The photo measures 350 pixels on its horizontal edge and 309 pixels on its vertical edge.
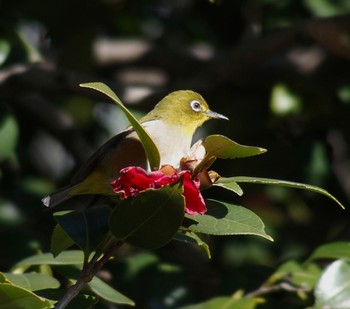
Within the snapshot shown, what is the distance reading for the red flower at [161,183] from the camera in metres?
2.03

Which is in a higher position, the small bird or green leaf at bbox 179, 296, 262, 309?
the small bird

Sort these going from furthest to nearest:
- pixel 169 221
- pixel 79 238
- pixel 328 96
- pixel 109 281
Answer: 1. pixel 328 96
2. pixel 109 281
3. pixel 79 238
4. pixel 169 221

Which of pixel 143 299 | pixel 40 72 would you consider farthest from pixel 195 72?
Answer: pixel 143 299

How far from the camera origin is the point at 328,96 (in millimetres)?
4562

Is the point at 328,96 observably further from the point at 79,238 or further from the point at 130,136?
the point at 79,238

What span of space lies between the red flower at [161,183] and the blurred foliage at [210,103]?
1.48 m

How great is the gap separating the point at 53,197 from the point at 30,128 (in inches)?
78.6

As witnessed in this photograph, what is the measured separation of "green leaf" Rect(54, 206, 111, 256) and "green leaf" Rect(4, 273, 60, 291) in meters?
0.30

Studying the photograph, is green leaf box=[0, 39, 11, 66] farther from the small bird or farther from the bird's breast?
the bird's breast

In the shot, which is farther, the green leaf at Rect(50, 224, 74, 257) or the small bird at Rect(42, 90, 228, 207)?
the small bird at Rect(42, 90, 228, 207)

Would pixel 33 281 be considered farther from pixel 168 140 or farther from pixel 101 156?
pixel 168 140

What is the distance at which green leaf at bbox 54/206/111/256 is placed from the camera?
2.29m

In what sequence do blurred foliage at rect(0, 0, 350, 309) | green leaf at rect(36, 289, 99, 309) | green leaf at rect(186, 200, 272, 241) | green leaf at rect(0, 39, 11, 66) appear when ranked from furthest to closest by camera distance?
green leaf at rect(0, 39, 11, 66) < blurred foliage at rect(0, 0, 350, 309) < green leaf at rect(36, 289, 99, 309) < green leaf at rect(186, 200, 272, 241)

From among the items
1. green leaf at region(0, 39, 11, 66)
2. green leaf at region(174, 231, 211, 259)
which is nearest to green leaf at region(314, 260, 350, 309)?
green leaf at region(174, 231, 211, 259)
